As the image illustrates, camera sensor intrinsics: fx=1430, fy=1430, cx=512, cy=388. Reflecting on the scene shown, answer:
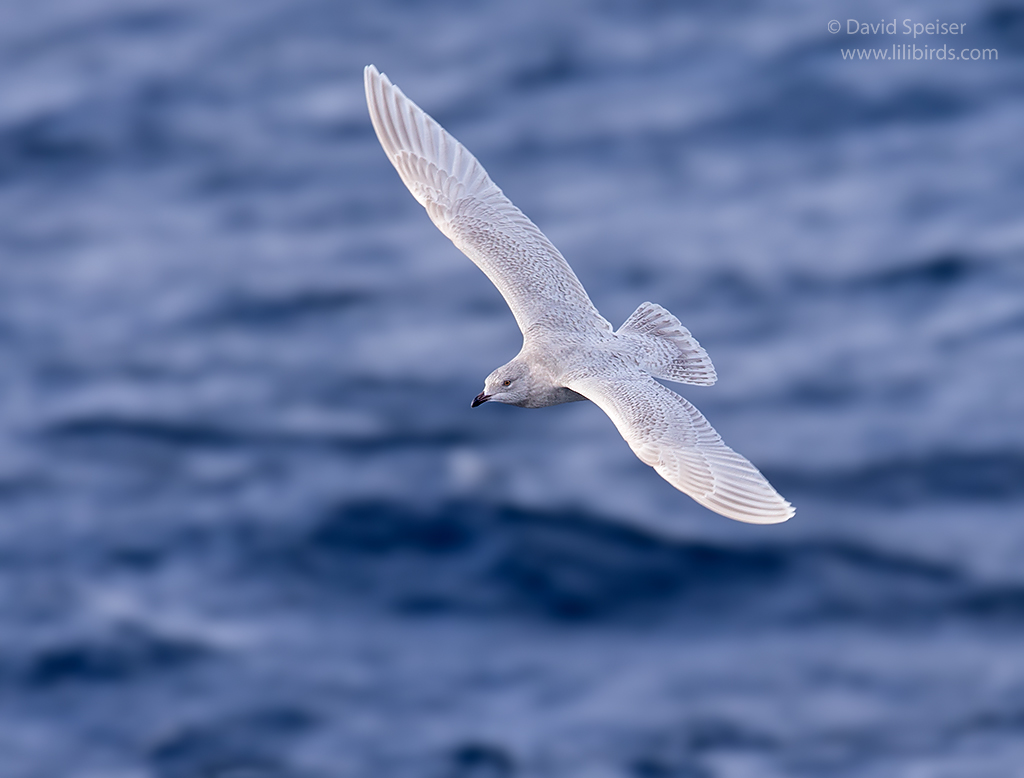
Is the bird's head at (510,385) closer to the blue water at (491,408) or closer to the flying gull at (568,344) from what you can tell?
the flying gull at (568,344)

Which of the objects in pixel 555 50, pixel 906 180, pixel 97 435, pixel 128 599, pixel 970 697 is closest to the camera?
pixel 970 697

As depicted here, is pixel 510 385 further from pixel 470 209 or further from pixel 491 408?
pixel 491 408

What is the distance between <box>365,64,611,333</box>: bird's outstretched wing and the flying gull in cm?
1

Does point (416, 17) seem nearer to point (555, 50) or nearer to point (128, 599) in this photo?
point (555, 50)

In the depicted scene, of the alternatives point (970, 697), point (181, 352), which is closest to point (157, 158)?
point (181, 352)

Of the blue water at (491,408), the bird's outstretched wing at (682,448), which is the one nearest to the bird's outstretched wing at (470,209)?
the bird's outstretched wing at (682,448)

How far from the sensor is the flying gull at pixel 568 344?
9938 millimetres

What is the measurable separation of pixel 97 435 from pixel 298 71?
1001 cm

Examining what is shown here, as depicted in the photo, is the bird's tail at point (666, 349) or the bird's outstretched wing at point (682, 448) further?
the bird's tail at point (666, 349)

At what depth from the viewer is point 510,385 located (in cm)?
1103

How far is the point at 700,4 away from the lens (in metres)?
32.2

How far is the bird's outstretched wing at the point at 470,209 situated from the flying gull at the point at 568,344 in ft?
0.04

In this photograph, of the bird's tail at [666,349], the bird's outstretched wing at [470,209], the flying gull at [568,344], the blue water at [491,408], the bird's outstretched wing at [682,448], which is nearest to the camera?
the bird's outstretched wing at [682,448]

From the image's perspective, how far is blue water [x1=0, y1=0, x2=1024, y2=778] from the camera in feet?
75.9
